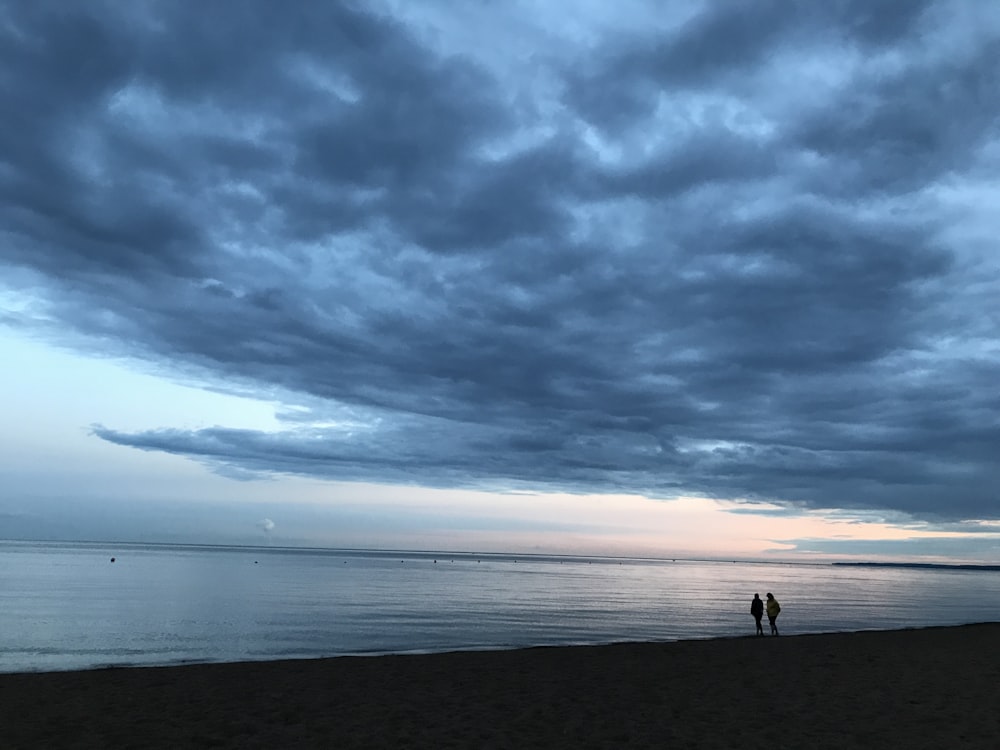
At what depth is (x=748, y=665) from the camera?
25.5m

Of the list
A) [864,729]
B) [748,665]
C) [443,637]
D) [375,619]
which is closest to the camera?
[864,729]

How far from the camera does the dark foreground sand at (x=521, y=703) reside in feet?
47.8

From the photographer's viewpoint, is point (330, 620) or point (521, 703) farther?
point (330, 620)

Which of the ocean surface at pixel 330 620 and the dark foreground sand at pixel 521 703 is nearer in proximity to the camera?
the dark foreground sand at pixel 521 703

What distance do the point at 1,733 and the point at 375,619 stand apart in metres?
34.1

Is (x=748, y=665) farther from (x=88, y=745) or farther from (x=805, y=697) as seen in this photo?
(x=88, y=745)

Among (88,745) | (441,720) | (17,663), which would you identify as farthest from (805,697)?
(17,663)

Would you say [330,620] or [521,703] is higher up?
[521,703]

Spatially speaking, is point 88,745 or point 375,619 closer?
point 88,745

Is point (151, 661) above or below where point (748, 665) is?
below

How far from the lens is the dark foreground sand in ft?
47.8

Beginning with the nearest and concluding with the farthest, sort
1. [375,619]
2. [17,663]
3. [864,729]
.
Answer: [864,729], [17,663], [375,619]

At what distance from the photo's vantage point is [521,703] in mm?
18250

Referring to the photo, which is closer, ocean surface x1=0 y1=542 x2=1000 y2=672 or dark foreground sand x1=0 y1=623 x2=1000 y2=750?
dark foreground sand x1=0 y1=623 x2=1000 y2=750
